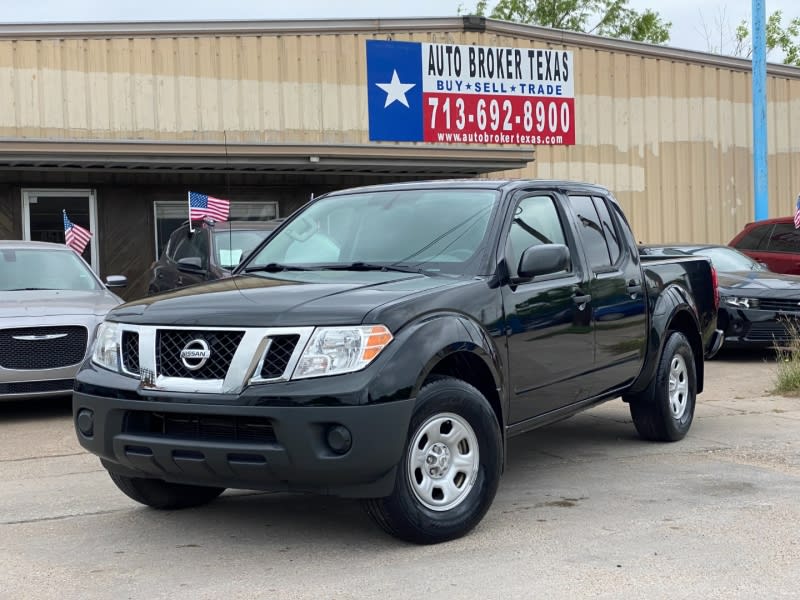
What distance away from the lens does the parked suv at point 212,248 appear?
1120cm

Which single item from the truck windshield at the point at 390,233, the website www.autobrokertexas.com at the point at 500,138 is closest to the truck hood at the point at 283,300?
the truck windshield at the point at 390,233

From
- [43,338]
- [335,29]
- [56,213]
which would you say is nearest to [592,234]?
[43,338]

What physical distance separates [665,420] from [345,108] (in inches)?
452

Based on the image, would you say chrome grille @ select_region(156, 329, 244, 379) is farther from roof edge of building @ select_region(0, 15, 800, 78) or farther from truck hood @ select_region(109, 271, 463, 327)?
roof edge of building @ select_region(0, 15, 800, 78)

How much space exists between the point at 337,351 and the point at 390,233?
152 cm

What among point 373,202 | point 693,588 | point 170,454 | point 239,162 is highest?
point 239,162

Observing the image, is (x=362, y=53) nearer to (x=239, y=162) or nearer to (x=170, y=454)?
(x=239, y=162)

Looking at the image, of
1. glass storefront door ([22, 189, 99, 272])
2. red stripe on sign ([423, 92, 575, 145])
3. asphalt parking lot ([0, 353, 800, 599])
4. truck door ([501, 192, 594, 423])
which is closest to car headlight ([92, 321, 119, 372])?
asphalt parking lot ([0, 353, 800, 599])

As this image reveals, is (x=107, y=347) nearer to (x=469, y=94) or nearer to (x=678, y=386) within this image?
(x=678, y=386)

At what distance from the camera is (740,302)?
12.4m

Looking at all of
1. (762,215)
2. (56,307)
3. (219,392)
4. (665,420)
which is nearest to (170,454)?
(219,392)

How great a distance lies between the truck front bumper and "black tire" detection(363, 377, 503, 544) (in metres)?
0.13

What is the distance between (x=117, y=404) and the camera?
480cm

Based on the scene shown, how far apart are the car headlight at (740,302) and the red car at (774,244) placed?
3.27 metres
